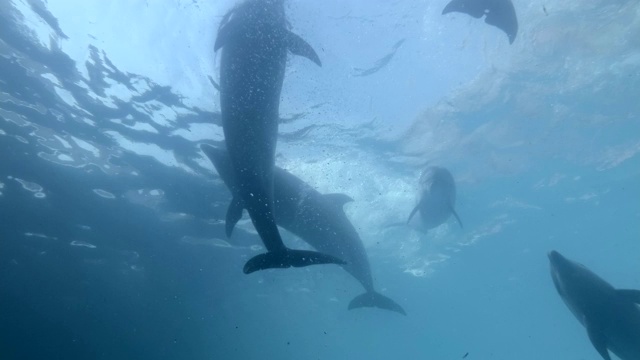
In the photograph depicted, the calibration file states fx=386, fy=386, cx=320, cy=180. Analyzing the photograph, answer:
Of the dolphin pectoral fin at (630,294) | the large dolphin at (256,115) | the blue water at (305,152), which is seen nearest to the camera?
the large dolphin at (256,115)

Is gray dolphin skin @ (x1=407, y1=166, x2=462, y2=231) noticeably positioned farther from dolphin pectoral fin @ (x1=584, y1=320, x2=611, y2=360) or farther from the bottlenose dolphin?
the bottlenose dolphin

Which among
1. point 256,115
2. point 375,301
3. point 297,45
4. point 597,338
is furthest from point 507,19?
point 375,301

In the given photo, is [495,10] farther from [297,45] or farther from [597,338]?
[597,338]

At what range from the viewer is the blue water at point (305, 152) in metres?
11.1

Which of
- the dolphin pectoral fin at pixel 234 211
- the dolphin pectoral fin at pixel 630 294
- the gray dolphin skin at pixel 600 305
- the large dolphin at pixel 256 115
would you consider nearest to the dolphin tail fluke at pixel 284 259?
the large dolphin at pixel 256 115

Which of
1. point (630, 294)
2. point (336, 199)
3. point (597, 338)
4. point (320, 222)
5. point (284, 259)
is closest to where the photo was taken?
point (284, 259)

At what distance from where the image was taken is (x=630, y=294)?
634 centimetres

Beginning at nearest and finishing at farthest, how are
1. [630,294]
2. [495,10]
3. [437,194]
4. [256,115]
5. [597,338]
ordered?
[256,115] → [630,294] → [495,10] → [597,338] → [437,194]

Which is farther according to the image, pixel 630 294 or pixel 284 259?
pixel 630 294

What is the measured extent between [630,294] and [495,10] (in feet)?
17.1

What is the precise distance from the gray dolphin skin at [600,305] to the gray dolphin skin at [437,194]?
5234mm

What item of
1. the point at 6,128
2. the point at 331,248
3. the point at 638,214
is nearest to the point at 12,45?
the point at 6,128

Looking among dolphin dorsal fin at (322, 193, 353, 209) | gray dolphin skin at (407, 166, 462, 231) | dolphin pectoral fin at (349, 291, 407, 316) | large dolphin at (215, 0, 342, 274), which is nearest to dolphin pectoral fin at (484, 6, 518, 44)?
large dolphin at (215, 0, 342, 274)

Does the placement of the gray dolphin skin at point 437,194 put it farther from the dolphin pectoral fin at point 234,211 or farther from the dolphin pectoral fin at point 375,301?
the dolphin pectoral fin at point 234,211
